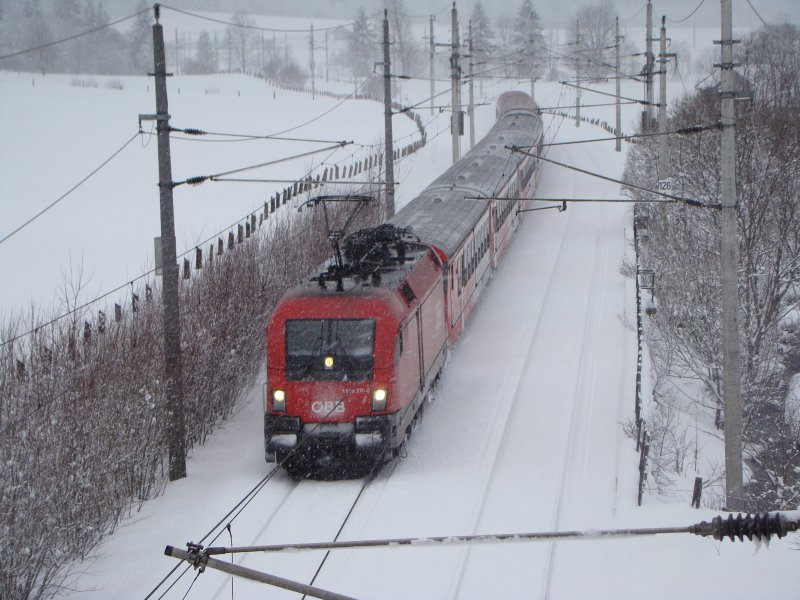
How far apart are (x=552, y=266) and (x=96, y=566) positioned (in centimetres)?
1850

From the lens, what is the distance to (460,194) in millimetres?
23125

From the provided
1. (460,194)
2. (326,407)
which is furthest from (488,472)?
(460,194)

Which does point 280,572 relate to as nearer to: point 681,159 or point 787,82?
point 681,159

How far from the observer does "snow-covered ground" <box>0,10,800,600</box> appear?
11031 millimetres

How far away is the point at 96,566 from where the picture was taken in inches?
465

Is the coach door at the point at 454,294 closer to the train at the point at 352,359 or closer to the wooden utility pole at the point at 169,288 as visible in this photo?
the train at the point at 352,359

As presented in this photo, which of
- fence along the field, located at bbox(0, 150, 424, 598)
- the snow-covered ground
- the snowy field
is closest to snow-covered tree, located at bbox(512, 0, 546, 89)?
the snow-covered ground

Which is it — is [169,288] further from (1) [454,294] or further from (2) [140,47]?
(2) [140,47]

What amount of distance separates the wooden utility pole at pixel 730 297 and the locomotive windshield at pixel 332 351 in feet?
15.8

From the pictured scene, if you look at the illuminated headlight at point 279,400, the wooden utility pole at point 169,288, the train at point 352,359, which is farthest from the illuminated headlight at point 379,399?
the wooden utility pole at point 169,288

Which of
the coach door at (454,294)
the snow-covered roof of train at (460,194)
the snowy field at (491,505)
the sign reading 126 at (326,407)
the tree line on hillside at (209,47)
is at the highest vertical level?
the tree line on hillside at (209,47)

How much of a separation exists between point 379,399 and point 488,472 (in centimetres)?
214

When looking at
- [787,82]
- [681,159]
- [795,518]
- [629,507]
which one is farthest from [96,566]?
[787,82]

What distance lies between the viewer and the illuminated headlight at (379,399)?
45.6ft
